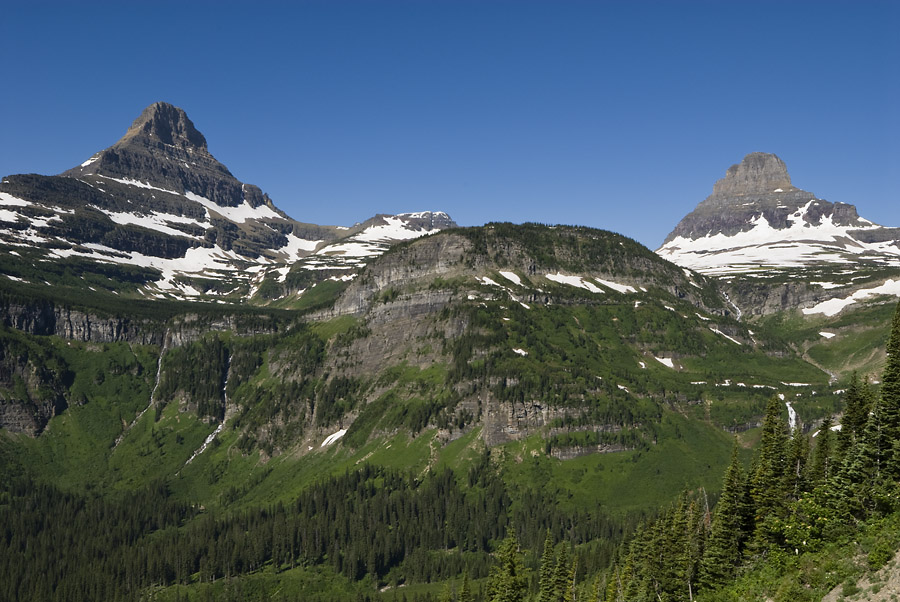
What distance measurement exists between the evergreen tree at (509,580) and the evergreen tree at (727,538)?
168 feet

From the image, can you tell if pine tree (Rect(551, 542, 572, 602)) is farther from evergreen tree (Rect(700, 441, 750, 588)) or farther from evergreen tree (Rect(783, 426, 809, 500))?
evergreen tree (Rect(783, 426, 809, 500))

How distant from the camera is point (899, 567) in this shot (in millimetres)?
67062

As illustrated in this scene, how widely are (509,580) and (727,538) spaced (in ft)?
189

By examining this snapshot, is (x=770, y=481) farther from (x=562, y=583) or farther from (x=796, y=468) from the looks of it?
(x=562, y=583)

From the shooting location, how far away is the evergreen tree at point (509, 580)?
15000cm

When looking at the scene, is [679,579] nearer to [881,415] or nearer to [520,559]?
[881,415]

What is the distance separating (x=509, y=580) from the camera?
152 m

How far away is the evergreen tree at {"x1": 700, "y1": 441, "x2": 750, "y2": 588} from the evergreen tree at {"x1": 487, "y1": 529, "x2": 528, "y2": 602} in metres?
51.1

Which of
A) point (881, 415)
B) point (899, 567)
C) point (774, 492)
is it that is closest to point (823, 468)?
point (774, 492)

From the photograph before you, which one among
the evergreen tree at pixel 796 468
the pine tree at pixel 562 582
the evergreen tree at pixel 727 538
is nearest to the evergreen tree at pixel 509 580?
the pine tree at pixel 562 582

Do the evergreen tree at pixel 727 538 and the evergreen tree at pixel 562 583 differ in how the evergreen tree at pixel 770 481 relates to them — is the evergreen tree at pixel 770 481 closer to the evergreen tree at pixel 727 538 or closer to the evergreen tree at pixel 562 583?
the evergreen tree at pixel 727 538

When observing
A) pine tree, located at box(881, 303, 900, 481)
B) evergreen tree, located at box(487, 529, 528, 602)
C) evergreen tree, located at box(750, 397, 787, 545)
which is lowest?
evergreen tree, located at box(487, 529, 528, 602)

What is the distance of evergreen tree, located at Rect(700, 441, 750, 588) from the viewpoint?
102 meters

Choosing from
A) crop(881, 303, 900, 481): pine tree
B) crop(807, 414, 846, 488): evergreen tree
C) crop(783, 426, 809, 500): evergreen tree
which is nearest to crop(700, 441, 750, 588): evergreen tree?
crop(783, 426, 809, 500): evergreen tree
